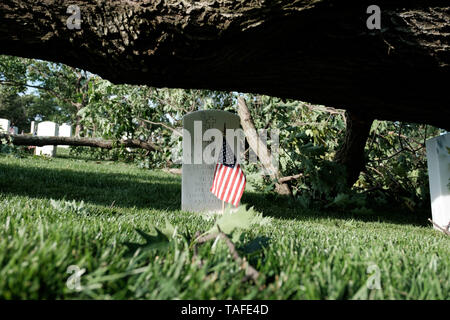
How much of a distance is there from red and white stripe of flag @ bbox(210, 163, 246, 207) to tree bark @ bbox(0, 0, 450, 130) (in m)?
1.92

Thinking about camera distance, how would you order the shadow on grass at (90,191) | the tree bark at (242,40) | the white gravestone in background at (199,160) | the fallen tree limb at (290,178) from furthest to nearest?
1. the fallen tree limb at (290,178)
2. the white gravestone in background at (199,160)
3. the shadow on grass at (90,191)
4. the tree bark at (242,40)

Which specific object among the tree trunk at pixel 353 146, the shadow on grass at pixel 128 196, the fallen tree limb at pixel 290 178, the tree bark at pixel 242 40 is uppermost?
the tree bark at pixel 242 40

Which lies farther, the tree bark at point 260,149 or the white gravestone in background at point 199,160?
the tree bark at point 260,149

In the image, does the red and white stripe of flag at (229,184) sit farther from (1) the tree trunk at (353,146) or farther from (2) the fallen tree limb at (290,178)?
(2) the fallen tree limb at (290,178)

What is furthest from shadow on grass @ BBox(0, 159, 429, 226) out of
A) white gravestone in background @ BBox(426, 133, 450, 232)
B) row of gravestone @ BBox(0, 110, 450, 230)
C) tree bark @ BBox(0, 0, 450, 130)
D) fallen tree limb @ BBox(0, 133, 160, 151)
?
tree bark @ BBox(0, 0, 450, 130)

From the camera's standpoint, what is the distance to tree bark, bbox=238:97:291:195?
714cm

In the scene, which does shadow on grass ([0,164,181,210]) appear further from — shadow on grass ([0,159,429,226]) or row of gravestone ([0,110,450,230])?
row of gravestone ([0,110,450,230])

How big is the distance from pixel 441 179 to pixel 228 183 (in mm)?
3322

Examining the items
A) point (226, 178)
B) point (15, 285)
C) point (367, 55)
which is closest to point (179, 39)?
point (367, 55)

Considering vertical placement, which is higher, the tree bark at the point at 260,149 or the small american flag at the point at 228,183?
the tree bark at the point at 260,149

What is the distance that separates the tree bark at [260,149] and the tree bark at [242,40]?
4170 millimetres

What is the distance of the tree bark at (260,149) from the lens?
23.4 ft

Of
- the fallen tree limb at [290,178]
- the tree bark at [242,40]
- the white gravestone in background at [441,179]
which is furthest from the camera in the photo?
the fallen tree limb at [290,178]

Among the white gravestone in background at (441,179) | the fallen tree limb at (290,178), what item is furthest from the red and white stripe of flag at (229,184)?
the white gravestone in background at (441,179)
